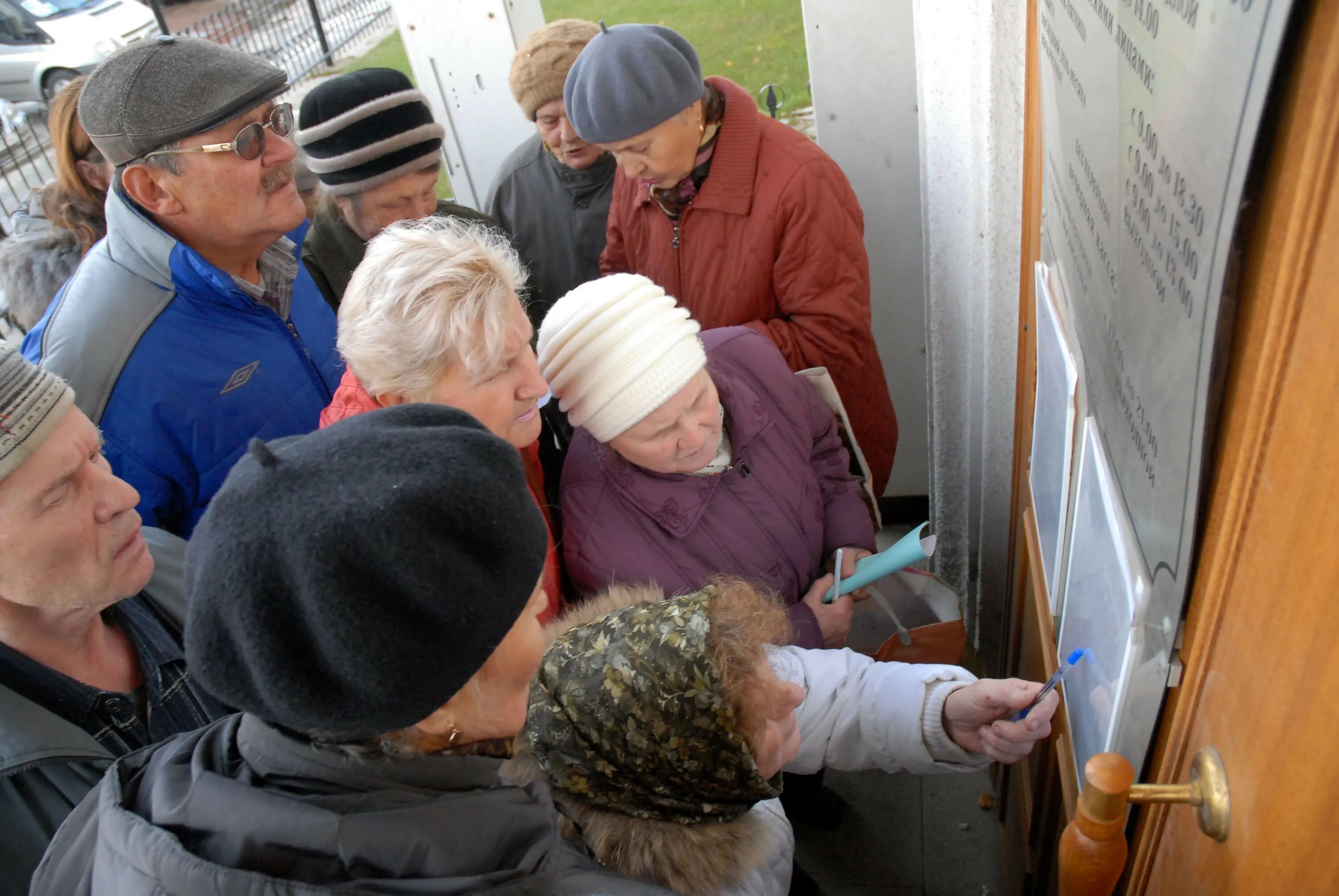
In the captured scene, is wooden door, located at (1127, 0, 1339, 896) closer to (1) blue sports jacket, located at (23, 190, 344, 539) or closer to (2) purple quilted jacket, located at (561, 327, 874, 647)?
(2) purple quilted jacket, located at (561, 327, 874, 647)

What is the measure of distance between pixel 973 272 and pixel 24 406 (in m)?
1.97

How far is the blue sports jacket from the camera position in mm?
1960

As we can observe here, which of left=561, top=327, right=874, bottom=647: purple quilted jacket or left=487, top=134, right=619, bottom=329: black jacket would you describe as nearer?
left=561, top=327, right=874, bottom=647: purple quilted jacket

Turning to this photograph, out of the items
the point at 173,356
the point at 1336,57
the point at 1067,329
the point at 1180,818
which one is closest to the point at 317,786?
the point at 1180,818

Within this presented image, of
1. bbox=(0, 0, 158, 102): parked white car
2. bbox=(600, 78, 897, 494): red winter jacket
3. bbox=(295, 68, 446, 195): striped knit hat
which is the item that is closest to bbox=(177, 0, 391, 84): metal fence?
bbox=(0, 0, 158, 102): parked white car

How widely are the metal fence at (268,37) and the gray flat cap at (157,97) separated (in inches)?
278

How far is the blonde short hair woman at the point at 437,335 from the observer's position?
172 cm

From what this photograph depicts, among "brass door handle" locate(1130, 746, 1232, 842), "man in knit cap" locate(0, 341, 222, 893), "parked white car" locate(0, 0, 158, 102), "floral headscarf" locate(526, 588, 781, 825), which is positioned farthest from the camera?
"parked white car" locate(0, 0, 158, 102)

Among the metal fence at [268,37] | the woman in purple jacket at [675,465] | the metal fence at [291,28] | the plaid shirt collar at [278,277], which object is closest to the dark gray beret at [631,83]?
the woman in purple jacket at [675,465]

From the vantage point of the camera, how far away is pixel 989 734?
1575 mm

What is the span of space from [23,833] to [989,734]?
150 cm

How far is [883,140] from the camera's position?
10.00 feet

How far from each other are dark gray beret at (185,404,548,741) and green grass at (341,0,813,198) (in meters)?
7.36

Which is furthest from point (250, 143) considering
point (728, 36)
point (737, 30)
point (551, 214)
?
point (737, 30)
